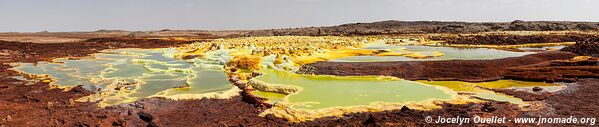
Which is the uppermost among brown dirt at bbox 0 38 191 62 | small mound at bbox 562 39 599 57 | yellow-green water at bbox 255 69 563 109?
small mound at bbox 562 39 599 57

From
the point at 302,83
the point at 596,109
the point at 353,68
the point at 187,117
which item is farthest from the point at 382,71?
the point at 187,117

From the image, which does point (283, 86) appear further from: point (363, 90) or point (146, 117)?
point (146, 117)

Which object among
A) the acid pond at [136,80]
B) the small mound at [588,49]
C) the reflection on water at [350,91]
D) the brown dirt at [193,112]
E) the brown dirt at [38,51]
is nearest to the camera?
the brown dirt at [193,112]

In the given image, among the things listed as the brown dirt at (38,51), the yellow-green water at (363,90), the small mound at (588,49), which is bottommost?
the brown dirt at (38,51)

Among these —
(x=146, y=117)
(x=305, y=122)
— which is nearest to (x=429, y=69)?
(x=305, y=122)

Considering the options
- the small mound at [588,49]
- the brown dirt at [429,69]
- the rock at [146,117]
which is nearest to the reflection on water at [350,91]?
the brown dirt at [429,69]

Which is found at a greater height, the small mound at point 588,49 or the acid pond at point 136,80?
the small mound at point 588,49

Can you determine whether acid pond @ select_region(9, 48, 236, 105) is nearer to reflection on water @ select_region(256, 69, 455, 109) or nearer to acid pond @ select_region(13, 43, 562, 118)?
acid pond @ select_region(13, 43, 562, 118)

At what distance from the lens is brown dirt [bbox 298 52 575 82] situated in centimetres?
1396

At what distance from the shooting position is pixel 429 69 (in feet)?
48.3

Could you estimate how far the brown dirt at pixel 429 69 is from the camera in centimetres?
1396

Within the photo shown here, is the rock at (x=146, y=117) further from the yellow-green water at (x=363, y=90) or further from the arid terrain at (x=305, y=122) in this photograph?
the yellow-green water at (x=363, y=90)

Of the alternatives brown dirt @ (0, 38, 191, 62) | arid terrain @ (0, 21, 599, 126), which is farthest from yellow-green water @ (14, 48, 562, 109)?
brown dirt @ (0, 38, 191, 62)

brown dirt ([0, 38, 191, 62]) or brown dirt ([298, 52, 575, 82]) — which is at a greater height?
brown dirt ([298, 52, 575, 82])
